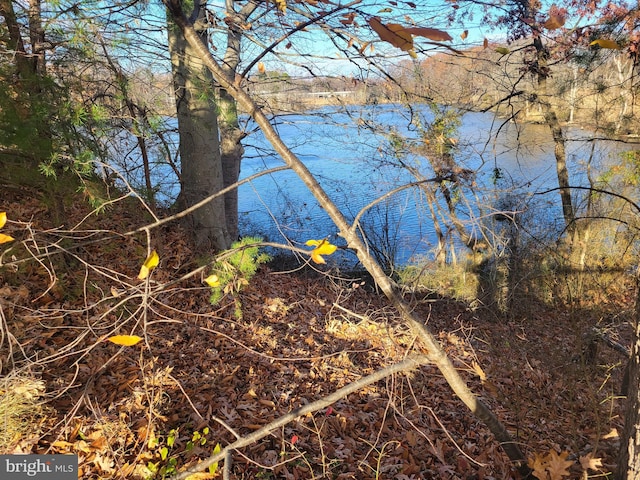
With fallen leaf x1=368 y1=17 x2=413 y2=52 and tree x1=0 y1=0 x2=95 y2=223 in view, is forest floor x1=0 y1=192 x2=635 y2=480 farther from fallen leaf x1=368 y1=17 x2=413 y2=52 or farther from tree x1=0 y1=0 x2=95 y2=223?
fallen leaf x1=368 y1=17 x2=413 y2=52

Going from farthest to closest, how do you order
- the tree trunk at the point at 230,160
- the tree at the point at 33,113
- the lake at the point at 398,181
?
1. the lake at the point at 398,181
2. the tree trunk at the point at 230,160
3. the tree at the point at 33,113

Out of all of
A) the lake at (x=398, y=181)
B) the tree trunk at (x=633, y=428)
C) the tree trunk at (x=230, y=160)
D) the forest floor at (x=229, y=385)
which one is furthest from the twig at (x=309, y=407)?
the lake at (x=398, y=181)

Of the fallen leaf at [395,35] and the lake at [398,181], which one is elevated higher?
the fallen leaf at [395,35]

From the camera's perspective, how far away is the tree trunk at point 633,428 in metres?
1.94

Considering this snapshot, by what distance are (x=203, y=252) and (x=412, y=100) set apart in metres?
4.46

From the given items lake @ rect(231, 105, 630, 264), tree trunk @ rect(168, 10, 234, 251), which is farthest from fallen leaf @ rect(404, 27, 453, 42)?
lake @ rect(231, 105, 630, 264)

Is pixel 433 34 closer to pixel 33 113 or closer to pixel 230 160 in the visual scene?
pixel 33 113

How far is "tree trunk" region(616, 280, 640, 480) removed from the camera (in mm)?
1936

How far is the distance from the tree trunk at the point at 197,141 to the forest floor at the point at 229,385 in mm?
430

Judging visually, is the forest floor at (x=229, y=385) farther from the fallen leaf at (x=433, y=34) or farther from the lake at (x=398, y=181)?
the lake at (x=398, y=181)

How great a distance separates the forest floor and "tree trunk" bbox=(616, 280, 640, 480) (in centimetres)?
16

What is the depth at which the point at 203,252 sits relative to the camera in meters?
5.48

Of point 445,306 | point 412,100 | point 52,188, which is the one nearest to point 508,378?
point 445,306

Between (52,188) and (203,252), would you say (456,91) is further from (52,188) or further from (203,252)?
(52,188)
